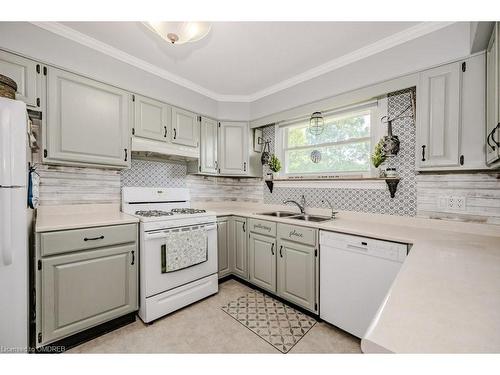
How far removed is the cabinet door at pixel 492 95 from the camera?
3.76 feet

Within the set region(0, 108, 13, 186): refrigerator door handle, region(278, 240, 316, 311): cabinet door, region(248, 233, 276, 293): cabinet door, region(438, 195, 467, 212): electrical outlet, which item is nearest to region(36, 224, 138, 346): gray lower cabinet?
region(0, 108, 13, 186): refrigerator door handle

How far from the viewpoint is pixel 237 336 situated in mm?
1751

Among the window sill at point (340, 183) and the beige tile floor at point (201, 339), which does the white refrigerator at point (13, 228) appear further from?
the window sill at point (340, 183)

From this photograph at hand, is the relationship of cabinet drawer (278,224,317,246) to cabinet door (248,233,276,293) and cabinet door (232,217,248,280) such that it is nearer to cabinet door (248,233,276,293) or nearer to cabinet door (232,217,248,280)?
cabinet door (248,233,276,293)

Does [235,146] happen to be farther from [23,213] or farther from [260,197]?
[23,213]

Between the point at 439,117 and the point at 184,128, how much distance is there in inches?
95.2

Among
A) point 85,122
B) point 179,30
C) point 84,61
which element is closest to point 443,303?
point 179,30

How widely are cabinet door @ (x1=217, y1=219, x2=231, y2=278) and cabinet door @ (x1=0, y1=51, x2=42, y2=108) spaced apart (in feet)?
6.41

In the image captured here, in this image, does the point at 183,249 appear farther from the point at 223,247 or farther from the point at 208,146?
the point at 208,146

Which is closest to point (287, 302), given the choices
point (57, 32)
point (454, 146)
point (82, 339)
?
point (82, 339)

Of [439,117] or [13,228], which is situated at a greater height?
[439,117]

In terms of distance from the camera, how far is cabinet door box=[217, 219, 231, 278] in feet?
8.68

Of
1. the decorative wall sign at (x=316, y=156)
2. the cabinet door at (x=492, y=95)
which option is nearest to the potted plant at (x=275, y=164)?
the decorative wall sign at (x=316, y=156)

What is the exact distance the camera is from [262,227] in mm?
2400
